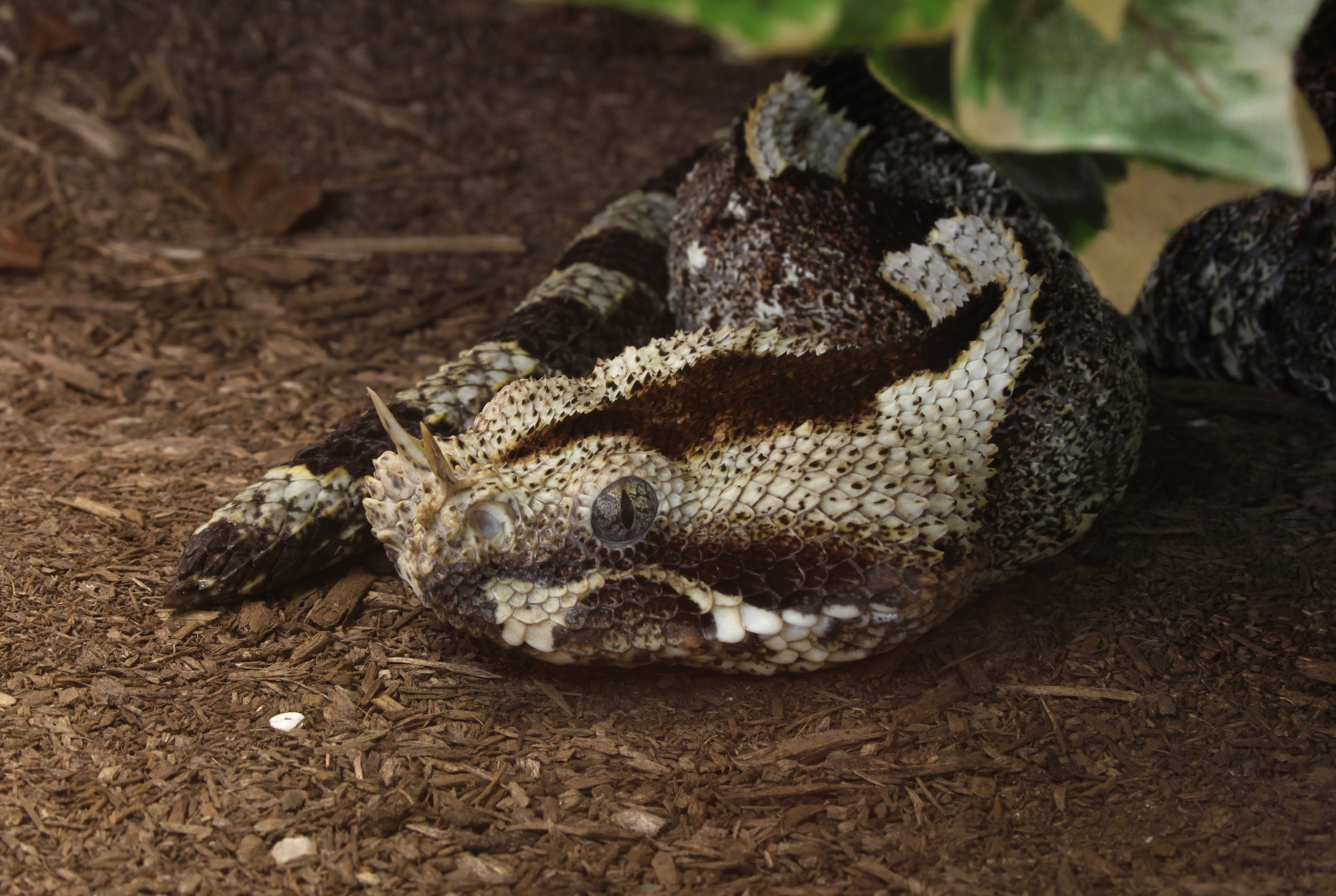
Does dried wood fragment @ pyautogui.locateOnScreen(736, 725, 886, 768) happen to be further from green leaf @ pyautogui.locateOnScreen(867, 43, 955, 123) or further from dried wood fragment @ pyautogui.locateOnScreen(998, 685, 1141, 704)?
green leaf @ pyautogui.locateOnScreen(867, 43, 955, 123)

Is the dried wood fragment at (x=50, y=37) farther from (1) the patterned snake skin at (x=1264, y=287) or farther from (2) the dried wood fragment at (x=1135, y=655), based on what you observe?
(2) the dried wood fragment at (x=1135, y=655)

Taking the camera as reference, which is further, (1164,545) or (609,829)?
(1164,545)

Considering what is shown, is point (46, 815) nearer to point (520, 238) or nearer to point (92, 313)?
point (92, 313)

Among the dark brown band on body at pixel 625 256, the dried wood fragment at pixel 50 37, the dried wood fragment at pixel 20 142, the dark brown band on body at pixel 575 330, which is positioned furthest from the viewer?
the dried wood fragment at pixel 50 37

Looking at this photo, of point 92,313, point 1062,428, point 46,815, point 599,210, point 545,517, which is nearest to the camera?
point 46,815

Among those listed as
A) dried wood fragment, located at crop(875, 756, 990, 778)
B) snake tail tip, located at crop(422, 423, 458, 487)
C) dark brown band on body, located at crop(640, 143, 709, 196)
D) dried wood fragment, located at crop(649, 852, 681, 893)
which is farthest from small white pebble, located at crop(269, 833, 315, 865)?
dark brown band on body, located at crop(640, 143, 709, 196)

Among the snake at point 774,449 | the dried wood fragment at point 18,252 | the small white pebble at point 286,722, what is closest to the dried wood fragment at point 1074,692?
the snake at point 774,449

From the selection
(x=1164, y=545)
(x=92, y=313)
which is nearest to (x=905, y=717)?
(x=1164, y=545)
